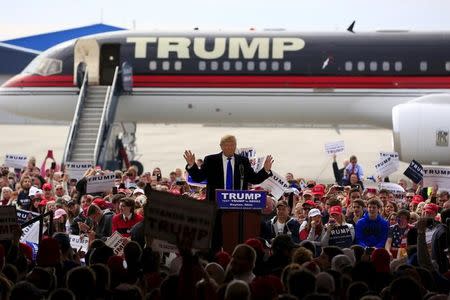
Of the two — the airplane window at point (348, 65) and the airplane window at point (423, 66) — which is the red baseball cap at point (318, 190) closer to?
the airplane window at point (348, 65)

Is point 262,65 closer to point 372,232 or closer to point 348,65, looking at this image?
point 348,65

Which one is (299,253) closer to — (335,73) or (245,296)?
(245,296)

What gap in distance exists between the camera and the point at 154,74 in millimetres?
34750

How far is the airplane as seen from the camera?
3456cm

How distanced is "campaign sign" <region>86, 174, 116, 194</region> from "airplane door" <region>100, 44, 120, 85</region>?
1433cm

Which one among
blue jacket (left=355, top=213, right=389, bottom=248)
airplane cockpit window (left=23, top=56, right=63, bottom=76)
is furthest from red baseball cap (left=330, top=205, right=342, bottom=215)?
airplane cockpit window (left=23, top=56, right=63, bottom=76)

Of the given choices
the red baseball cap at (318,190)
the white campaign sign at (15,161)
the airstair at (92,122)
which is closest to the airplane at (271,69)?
the airstair at (92,122)

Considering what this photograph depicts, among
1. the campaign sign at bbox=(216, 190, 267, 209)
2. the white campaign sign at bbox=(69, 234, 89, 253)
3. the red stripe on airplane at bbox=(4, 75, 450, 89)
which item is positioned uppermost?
the red stripe on airplane at bbox=(4, 75, 450, 89)

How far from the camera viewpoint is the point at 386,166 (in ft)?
80.1

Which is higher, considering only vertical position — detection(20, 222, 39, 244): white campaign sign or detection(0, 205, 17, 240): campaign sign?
detection(0, 205, 17, 240): campaign sign

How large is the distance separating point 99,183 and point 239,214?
6.12 meters

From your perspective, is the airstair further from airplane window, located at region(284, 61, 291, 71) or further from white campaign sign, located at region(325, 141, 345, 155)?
white campaign sign, located at region(325, 141, 345, 155)

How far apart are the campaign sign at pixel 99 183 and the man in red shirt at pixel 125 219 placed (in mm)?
3828

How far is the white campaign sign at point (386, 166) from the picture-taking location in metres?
24.4
